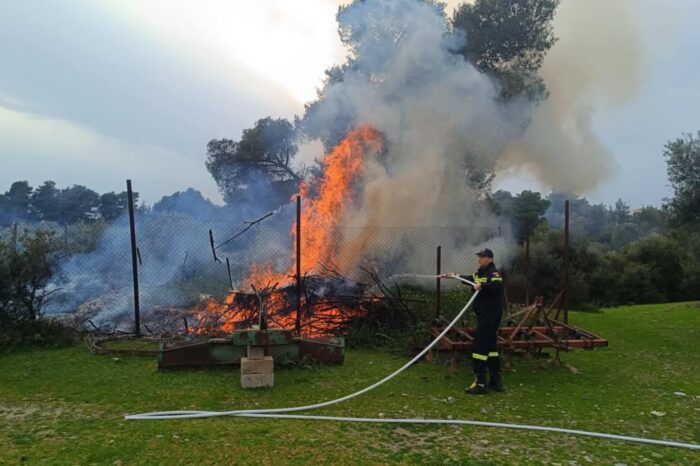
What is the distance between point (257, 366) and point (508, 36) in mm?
16811

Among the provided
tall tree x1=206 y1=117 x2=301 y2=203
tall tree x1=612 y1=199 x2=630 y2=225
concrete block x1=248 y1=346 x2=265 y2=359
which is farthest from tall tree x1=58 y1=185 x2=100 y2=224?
tall tree x1=612 y1=199 x2=630 y2=225

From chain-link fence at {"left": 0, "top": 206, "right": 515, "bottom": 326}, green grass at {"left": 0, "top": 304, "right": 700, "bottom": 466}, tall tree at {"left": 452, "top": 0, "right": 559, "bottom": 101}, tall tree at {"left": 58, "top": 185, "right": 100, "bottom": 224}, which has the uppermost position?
tall tree at {"left": 452, "top": 0, "right": 559, "bottom": 101}

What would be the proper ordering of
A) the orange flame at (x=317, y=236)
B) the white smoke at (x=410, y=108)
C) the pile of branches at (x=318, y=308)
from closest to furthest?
the pile of branches at (x=318, y=308), the orange flame at (x=317, y=236), the white smoke at (x=410, y=108)

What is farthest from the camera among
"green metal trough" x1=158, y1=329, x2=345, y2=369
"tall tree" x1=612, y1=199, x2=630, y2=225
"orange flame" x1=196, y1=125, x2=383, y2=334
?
"tall tree" x1=612, y1=199, x2=630, y2=225

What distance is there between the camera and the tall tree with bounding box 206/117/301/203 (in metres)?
19.7

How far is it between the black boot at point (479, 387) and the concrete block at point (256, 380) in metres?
2.56

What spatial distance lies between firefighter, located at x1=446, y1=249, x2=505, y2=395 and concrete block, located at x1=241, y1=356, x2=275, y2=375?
2575 mm

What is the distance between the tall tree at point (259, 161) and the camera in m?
19.7

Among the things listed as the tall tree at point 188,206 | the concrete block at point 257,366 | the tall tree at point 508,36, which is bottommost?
the concrete block at point 257,366

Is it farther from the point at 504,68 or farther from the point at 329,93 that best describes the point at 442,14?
the point at 329,93

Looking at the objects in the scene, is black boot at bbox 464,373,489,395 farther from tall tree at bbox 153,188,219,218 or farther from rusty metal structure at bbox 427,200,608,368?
tall tree at bbox 153,188,219,218

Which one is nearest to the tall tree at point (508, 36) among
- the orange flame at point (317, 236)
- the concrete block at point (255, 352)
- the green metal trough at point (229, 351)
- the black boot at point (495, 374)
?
the orange flame at point (317, 236)

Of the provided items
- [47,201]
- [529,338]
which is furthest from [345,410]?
[47,201]

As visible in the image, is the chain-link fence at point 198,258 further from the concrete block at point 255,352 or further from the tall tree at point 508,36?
the tall tree at point 508,36
